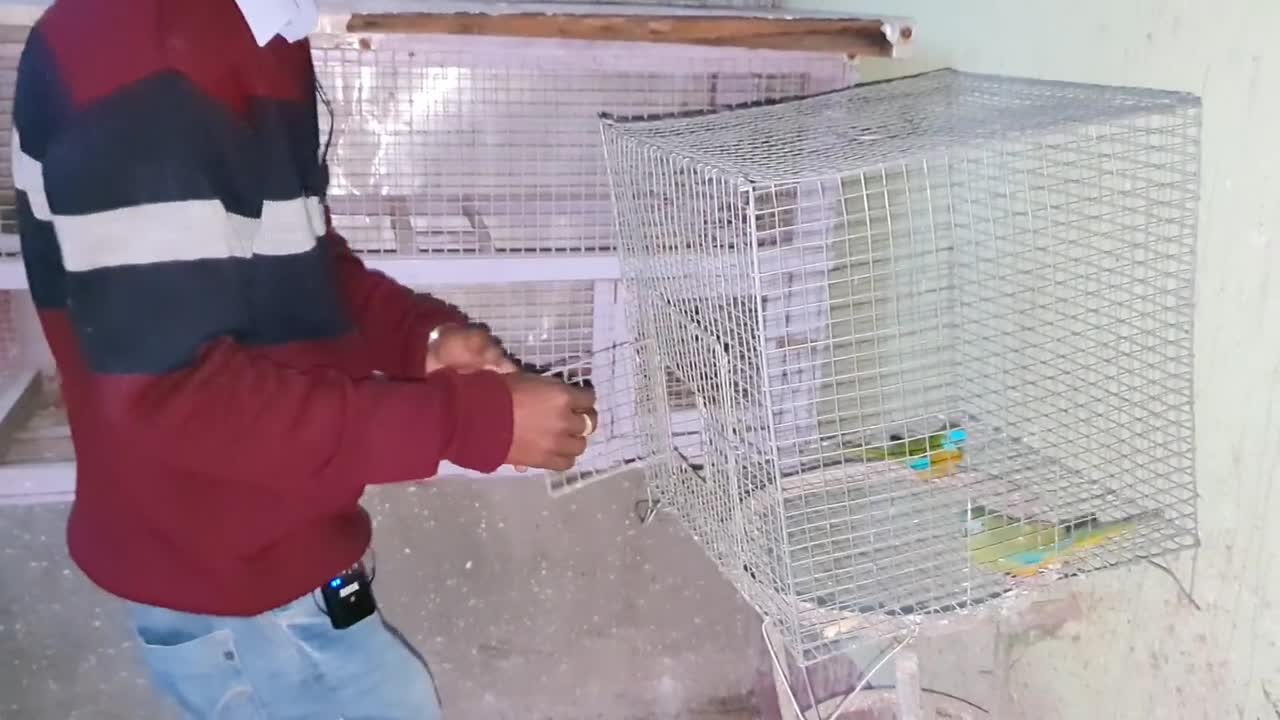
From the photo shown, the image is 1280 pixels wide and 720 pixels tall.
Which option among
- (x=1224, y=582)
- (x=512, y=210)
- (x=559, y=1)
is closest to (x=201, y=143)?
(x=512, y=210)

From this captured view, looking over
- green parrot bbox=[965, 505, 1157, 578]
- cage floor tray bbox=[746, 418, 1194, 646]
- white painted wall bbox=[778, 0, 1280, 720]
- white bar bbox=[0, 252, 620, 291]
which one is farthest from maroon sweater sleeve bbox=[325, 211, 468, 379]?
white painted wall bbox=[778, 0, 1280, 720]

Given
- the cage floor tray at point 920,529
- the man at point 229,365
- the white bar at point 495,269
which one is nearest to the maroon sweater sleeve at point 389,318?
the man at point 229,365

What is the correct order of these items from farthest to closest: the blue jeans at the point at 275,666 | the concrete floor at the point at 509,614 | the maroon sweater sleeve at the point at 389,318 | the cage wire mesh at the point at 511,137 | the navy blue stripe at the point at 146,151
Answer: the concrete floor at the point at 509,614 → the cage wire mesh at the point at 511,137 → the maroon sweater sleeve at the point at 389,318 → the blue jeans at the point at 275,666 → the navy blue stripe at the point at 146,151

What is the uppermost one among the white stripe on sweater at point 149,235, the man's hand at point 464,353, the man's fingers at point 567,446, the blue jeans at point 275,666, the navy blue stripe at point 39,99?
the navy blue stripe at point 39,99

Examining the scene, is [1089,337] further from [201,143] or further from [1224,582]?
[201,143]

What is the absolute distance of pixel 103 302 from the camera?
0.66 m

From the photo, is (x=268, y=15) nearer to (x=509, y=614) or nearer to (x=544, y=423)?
(x=544, y=423)

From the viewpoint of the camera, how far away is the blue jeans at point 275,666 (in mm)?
888

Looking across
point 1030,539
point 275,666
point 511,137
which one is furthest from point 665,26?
point 275,666

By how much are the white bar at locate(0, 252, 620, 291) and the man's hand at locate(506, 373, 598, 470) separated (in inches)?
15.1

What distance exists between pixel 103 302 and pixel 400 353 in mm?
372

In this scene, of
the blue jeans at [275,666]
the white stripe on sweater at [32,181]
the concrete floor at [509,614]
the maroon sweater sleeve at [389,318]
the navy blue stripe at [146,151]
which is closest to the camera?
the navy blue stripe at [146,151]

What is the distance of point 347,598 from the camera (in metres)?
0.94

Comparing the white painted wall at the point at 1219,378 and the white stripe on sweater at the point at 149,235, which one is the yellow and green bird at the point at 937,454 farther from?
the white stripe on sweater at the point at 149,235
